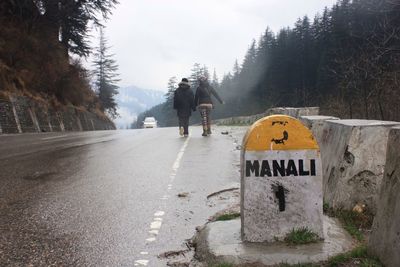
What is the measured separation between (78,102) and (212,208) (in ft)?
104

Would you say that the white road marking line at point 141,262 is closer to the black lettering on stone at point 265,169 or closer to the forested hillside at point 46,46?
the black lettering on stone at point 265,169

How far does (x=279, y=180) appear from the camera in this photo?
3891 millimetres

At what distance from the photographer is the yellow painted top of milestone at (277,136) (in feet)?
12.6

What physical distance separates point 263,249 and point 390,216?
1023mm

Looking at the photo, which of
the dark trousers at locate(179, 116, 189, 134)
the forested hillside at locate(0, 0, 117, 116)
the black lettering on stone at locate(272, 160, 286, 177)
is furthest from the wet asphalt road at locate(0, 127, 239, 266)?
the forested hillside at locate(0, 0, 117, 116)

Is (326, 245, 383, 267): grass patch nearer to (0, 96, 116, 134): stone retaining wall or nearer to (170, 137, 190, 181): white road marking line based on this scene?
(170, 137, 190, 181): white road marking line

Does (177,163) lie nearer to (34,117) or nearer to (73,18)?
(34,117)

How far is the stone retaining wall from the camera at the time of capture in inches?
900

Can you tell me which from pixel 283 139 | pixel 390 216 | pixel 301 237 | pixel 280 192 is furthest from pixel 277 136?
pixel 390 216

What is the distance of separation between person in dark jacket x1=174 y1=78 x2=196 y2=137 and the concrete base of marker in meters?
14.0

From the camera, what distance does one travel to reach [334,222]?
14.5 ft

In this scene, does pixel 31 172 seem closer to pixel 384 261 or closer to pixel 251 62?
pixel 384 261

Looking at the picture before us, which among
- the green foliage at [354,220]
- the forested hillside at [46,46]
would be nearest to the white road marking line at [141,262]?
the green foliage at [354,220]

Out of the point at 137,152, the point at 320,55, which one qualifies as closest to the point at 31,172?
the point at 137,152
